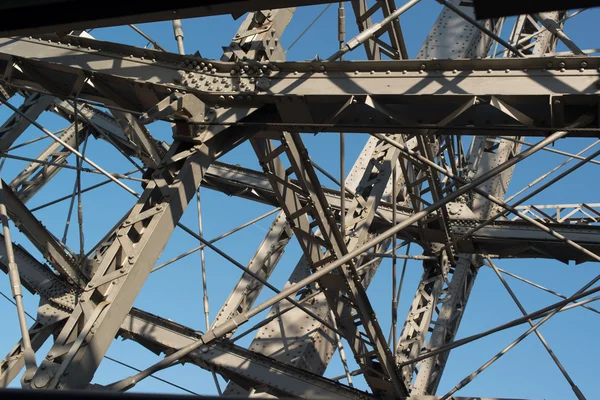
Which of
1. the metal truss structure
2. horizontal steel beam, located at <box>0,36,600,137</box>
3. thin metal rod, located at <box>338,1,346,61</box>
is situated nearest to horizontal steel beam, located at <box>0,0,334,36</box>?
the metal truss structure

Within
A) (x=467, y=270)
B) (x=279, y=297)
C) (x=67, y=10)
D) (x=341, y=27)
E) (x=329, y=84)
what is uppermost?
(x=467, y=270)

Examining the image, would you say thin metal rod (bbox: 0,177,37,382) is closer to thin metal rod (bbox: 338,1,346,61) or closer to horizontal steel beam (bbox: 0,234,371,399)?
horizontal steel beam (bbox: 0,234,371,399)

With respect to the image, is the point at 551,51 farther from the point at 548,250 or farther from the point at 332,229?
the point at 332,229

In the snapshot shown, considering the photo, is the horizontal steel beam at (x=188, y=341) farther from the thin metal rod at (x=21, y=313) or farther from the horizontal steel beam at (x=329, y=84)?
the horizontal steel beam at (x=329, y=84)

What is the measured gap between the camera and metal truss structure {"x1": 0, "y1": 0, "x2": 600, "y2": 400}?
7.37 meters

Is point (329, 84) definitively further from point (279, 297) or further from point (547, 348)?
point (547, 348)

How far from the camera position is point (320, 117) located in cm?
805

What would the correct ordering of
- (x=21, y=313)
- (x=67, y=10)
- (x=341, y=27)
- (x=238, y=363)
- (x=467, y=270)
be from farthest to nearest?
(x=467, y=270), (x=238, y=363), (x=341, y=27), (x=21, y=313), (x=67, y=10)

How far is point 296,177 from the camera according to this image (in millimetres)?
9453

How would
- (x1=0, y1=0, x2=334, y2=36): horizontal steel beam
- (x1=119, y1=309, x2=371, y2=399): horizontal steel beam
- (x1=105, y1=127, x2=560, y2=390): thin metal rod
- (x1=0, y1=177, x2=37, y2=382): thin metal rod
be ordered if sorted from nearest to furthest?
(x1=0, y1=0, x2=334, y2=36): horizontal steel beam, (x1=0, y1=177, x2=37, y2=382): thin metal rod, (x1=105, y1=127, x2=560, y2=390): thin metal rod, (x1=119, y1=309, x2=371, y2=399): horizontal steel beam

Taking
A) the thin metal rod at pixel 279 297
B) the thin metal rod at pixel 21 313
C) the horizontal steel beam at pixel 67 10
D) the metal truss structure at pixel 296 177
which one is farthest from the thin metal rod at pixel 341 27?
the horizontal steel beam at pixel 67 10

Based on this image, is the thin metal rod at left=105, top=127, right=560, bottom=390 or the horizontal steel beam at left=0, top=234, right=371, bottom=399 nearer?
the thin metal rod at left=105, top=127, right=560, bottom=390

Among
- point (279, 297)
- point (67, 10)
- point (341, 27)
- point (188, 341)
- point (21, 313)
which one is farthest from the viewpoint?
point (188, 341)

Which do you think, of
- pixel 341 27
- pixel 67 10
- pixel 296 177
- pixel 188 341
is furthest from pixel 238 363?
pixel 67 10
